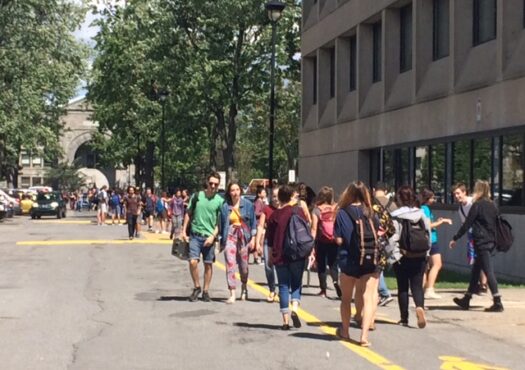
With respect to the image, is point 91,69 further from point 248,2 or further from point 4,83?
point 248,2

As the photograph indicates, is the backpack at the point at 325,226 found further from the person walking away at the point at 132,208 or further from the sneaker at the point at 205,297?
the person walking away at the point at 132,208

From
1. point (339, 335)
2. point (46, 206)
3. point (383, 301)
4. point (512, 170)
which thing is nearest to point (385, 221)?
point (339, 335)

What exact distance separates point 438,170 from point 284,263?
12.7 m

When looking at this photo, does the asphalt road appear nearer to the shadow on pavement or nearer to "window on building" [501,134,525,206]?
the shadow on pavement

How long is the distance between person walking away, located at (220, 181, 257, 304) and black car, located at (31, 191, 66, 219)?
42053 mm

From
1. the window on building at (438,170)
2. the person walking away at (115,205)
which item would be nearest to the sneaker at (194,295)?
the window on building at (438,170)

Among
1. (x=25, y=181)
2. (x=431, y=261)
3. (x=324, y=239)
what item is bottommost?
(x=431, y=261)

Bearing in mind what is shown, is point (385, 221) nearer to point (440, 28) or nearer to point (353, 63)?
point (440, 28)

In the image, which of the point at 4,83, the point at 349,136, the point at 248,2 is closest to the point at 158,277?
the point at 349,136

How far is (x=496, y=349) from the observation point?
9.98 metres

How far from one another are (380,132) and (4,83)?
2725 cm

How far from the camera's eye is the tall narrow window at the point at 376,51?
91.2 feet

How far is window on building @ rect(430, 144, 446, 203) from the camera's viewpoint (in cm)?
2255

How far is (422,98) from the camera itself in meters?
23.2
